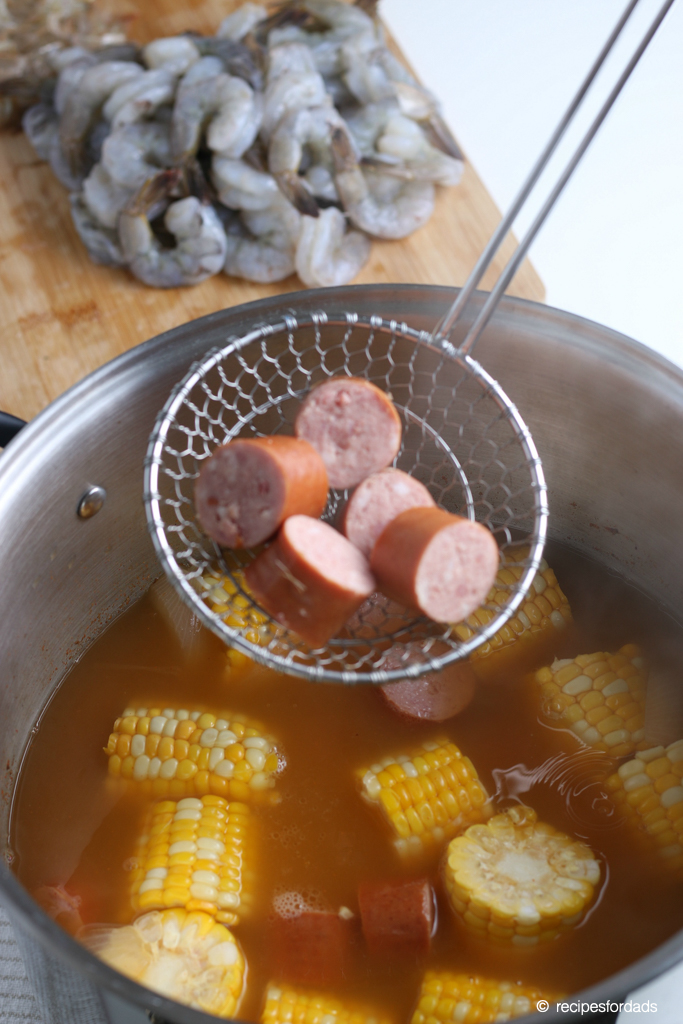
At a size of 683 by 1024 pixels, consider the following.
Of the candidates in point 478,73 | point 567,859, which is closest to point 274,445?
point 567,859

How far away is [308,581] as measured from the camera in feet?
3.44

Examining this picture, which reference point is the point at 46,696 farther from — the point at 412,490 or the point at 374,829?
the point at 412,490

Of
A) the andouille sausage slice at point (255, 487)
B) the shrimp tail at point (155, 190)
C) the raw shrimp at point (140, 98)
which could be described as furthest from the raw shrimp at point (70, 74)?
the andouille sausage slice at point (255, 487)

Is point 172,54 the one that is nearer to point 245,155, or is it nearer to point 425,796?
point 245,155

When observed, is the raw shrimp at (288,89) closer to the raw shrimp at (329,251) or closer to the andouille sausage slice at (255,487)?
the raw shrimp at (329,251)

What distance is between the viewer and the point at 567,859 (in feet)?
4.20

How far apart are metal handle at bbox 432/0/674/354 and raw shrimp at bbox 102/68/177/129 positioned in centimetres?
110

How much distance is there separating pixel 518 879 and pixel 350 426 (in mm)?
703

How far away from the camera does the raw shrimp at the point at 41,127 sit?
2.11 meters

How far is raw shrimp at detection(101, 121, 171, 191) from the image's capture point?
1.95 m

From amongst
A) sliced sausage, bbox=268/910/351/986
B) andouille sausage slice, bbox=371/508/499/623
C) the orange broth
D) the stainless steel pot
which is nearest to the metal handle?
the stainless steel pot

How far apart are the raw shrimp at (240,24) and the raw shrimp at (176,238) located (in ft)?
1.75

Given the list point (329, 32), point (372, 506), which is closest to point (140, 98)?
point (329, 32)

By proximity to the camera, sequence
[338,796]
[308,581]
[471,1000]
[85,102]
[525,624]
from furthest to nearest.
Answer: [85,102]
[525,624]
[338,796]
[471,1000]
[308,581]
